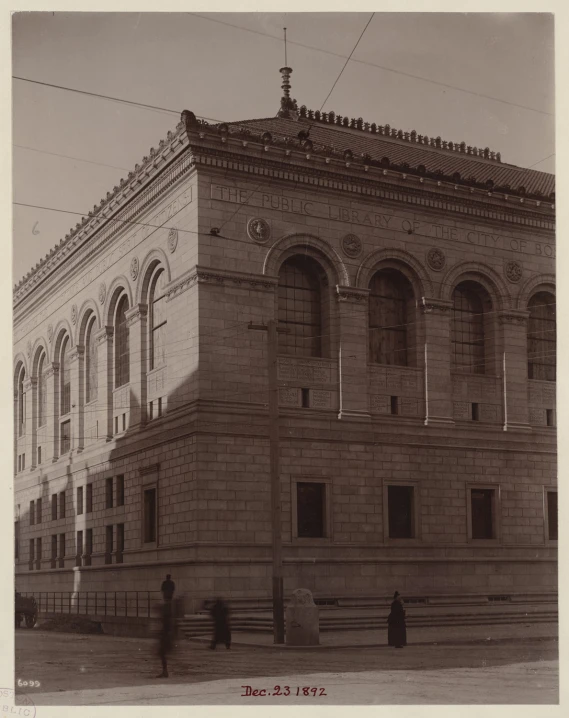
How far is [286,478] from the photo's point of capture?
122ft

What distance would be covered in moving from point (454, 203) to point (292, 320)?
8035 millimetres

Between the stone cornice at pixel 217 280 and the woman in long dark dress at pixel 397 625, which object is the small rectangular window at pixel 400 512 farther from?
the woman in long dark dress at pixel 397 625

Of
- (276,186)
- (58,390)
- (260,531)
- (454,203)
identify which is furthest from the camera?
(58,390)

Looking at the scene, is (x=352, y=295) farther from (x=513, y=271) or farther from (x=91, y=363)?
(x=91, y=363)

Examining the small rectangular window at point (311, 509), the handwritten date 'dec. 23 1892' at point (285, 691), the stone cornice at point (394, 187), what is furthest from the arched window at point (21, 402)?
the handwritten date 'dec. 23 1892' at point (285, 691)

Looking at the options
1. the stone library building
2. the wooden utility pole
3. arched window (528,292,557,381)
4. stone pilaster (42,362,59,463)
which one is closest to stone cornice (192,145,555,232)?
the stone library building

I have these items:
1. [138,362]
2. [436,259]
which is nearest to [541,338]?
[436,259]

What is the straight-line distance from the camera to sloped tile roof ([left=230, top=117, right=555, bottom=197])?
139ft

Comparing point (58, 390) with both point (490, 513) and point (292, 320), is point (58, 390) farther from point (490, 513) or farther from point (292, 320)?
point (490, 513)

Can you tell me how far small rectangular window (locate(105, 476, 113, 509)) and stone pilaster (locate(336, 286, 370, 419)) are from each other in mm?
8882

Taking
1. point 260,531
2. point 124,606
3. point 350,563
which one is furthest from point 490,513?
point 124,606

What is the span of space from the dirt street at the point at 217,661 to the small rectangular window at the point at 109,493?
29.7 ft

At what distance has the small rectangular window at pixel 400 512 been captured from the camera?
128 ft

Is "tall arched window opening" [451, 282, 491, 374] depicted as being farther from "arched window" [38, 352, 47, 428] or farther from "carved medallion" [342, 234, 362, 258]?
"arched window" [38, 352, 47, 428]
